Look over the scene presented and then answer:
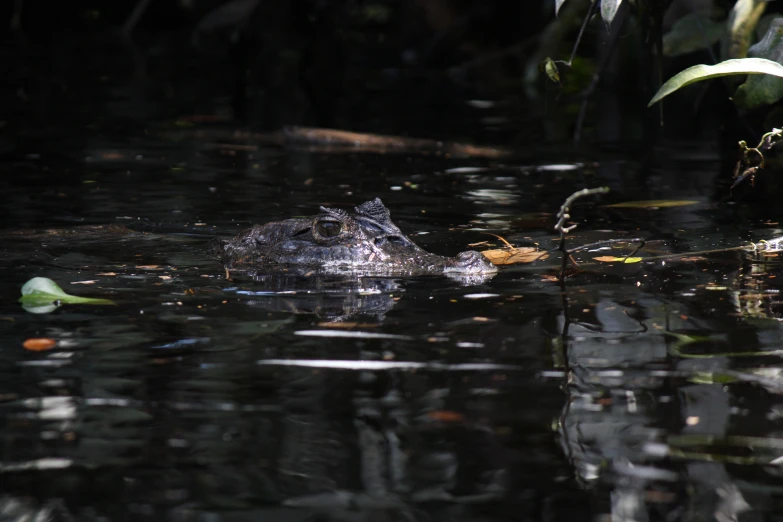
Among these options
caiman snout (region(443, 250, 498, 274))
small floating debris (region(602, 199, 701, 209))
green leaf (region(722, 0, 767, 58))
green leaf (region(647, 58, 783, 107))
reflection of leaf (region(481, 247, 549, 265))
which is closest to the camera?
green leaf (region(647, 58, 783, 107))

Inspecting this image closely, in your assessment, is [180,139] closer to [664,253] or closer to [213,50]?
[664,253]

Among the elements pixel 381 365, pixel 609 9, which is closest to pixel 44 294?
pixel 381 365

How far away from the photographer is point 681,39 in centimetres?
887

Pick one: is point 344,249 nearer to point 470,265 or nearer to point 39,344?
point 470,265

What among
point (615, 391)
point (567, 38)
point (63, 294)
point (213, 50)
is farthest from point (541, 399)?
point (213, 50)

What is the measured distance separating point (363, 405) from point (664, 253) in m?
3.11

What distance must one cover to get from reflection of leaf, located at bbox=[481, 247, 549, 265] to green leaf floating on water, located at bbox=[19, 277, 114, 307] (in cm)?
227

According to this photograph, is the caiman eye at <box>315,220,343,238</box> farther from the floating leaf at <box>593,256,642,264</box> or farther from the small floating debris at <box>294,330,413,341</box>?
the small floating debris at <box>294,330,413,341</box>

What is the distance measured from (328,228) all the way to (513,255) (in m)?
1.08

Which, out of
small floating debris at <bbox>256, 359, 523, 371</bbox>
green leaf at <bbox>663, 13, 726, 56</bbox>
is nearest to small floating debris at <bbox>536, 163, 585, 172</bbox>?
green leaf at <bbox>663, 13, 726, 56</bbox>

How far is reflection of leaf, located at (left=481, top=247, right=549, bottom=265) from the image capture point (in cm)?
632

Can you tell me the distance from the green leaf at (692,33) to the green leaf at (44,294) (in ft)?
17.7

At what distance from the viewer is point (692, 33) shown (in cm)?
884

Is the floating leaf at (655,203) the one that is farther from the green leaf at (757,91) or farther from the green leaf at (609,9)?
the green leaf at (609,9)
